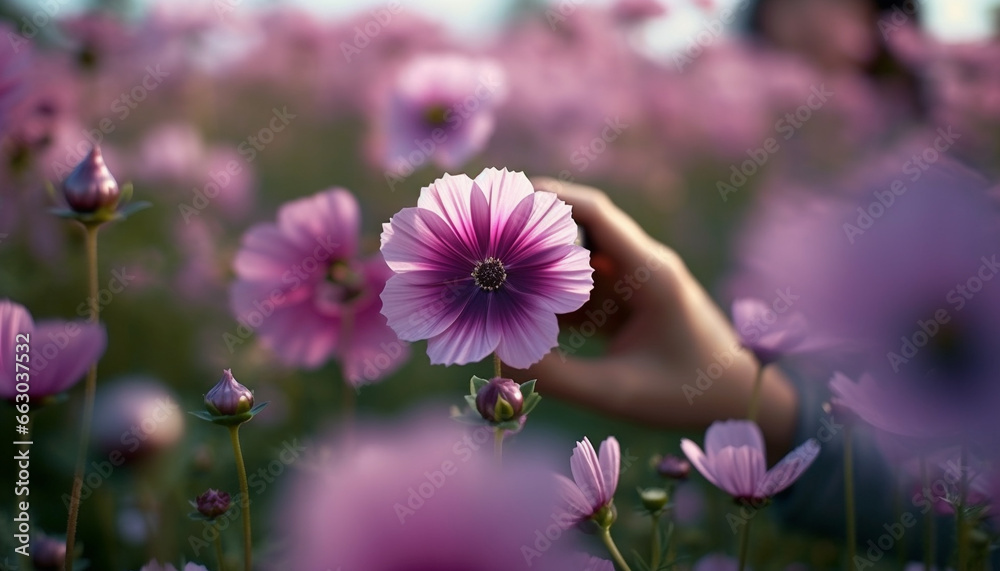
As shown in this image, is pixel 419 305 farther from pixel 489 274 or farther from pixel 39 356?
pixel 39 356

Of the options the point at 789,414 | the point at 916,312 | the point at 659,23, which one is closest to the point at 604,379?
the point at 789,414

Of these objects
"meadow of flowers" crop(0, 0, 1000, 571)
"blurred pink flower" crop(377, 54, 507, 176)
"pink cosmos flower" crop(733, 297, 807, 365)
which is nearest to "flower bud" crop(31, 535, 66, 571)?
"meadow of flowers" crop(0, 0, 1000, 571)

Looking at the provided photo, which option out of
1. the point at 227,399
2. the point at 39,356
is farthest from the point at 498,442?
the point at 39,356

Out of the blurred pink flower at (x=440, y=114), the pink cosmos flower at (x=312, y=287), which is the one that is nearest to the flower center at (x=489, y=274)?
the pink cosmos flower at (x=312, y=287)

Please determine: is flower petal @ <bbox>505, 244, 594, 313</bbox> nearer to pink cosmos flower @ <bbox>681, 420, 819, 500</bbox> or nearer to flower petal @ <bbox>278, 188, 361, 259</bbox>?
pink cosmos flower @ <bbox>681, 420, 819, 500</bbox>

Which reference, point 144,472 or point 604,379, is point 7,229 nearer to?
point 144,472
